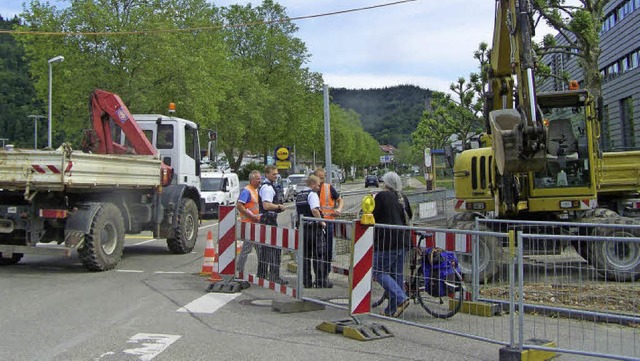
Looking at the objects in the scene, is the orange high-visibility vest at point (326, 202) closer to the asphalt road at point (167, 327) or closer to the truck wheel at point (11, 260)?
the asphalt road at point (167, 327)

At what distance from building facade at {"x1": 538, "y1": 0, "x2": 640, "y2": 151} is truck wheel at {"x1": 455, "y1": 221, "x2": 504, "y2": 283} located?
89.8 ft

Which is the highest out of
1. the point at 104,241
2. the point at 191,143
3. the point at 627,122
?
the point at 627,122

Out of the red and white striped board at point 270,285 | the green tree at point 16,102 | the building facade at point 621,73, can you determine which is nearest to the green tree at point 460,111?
the building facade at point 621,73

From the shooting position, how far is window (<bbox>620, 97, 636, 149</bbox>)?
34.8 meters

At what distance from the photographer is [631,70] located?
111 ft

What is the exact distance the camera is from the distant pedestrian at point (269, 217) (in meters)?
8.34

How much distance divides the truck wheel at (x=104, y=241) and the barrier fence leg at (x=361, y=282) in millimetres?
5521

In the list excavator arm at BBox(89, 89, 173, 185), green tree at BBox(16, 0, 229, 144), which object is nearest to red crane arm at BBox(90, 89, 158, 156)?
excavator arm at BBox(89, 89, 173, 185)

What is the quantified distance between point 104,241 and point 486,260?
6876 millimetres

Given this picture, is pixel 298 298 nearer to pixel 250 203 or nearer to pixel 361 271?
pixel 361 271

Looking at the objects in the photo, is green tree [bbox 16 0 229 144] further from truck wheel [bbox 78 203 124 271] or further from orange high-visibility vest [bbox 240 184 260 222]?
orange high-visibility vest [bbox 240 184 260 222]

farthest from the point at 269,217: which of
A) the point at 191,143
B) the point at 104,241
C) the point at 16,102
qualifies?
the point at 16,102

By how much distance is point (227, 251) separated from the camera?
8.89 m

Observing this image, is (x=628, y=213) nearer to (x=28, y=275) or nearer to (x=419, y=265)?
(x=419, y=265)
